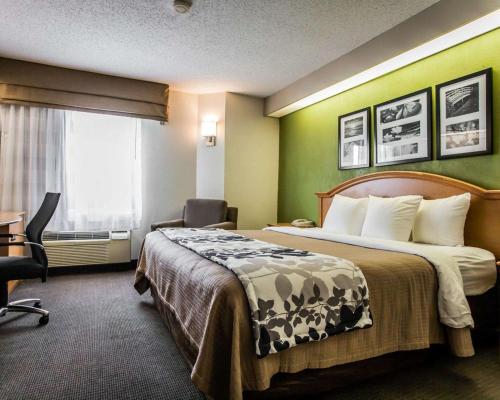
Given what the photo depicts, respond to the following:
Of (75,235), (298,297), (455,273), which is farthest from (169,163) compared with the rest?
(455,273)

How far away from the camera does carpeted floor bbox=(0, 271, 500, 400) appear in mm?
1594

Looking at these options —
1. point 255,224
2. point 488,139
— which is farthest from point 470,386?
point 255,224

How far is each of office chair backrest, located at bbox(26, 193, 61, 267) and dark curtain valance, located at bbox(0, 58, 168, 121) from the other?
1.77 meters

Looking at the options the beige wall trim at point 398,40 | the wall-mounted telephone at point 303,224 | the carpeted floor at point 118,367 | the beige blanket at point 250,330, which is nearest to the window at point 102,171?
the carpeted floor at point 118,367

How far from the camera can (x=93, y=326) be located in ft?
7.85

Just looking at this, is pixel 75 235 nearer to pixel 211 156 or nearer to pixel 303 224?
pixel 211 156

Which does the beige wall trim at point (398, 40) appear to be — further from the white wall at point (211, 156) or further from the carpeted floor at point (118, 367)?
the carpeted floor at point (118, 367)

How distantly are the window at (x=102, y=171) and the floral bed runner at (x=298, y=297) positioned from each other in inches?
121

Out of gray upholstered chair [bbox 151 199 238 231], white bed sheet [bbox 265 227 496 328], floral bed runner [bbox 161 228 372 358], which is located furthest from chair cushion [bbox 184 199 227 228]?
floral bed runner [bbox 161 228 372 358]

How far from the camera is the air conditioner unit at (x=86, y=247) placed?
156 inches

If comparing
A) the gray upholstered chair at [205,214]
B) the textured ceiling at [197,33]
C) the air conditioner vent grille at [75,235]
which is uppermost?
the textured ceiling at [197,33]

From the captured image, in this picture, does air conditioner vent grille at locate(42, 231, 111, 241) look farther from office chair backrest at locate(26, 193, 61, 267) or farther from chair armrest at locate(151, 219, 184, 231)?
office chair backrest at locate(26, 193, 61, 267)

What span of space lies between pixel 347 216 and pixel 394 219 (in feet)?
1.77

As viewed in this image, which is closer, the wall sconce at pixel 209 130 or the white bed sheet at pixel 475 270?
the white bed sheet at pixel 475 270
